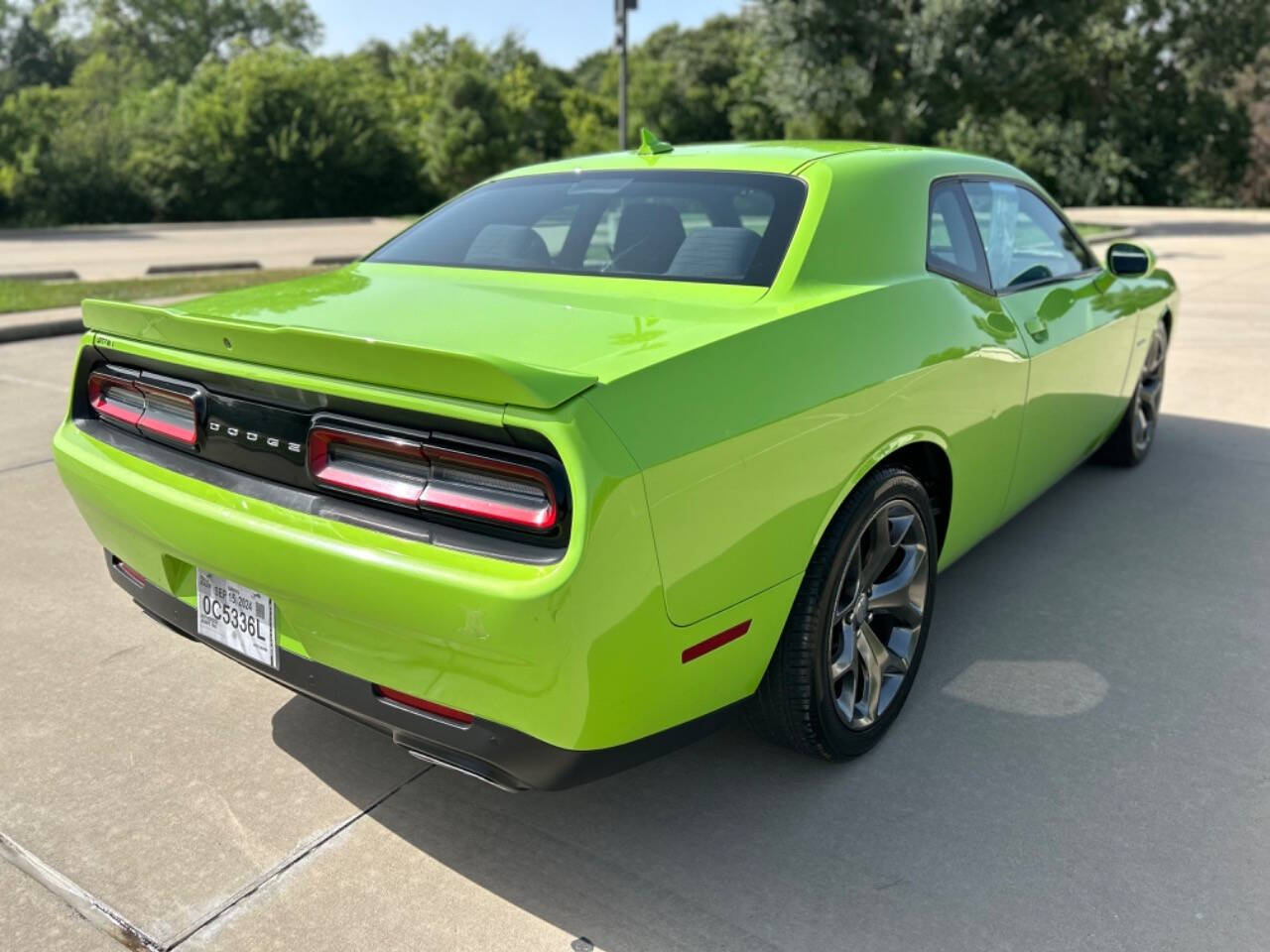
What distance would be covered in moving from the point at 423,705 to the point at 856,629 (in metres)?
1.16

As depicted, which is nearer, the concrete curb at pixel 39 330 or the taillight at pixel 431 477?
the taillight at pixel 431 477

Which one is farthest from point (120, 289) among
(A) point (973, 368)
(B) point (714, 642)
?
(B) point (714, 642)

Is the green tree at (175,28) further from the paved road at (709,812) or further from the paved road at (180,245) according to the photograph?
the paved road at (709,812)

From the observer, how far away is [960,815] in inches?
99.0

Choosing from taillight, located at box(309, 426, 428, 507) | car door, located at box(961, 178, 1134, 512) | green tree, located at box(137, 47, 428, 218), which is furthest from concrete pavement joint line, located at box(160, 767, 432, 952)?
green tree, located at box(137, 47, 428, 218)

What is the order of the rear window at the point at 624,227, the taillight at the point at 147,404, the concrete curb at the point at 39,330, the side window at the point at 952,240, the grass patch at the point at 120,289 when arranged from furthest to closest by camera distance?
1. the grass patch at the point at 120,289
2. the concrete curb at the point at 39,330
3. the side window at the point at 952,240
4. the rear window at the point at 624,227
5. the taillight at the point at 147,404

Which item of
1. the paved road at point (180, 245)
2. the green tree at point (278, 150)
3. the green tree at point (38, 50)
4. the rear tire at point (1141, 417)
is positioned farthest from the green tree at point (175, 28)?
the rear tire at point (1141, 417)

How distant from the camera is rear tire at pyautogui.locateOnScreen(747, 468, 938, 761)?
2.46m

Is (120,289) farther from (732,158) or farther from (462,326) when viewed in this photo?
(462,326)

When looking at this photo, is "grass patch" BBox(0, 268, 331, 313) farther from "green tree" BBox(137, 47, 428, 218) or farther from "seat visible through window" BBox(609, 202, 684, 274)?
"green tree" BBox(137, 47, 428, 218)

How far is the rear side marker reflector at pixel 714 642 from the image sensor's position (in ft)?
6.84

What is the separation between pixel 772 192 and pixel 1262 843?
2.00 metres

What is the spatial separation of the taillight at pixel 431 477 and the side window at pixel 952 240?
1.64 m

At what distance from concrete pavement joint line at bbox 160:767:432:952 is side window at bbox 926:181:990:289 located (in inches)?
81.6
